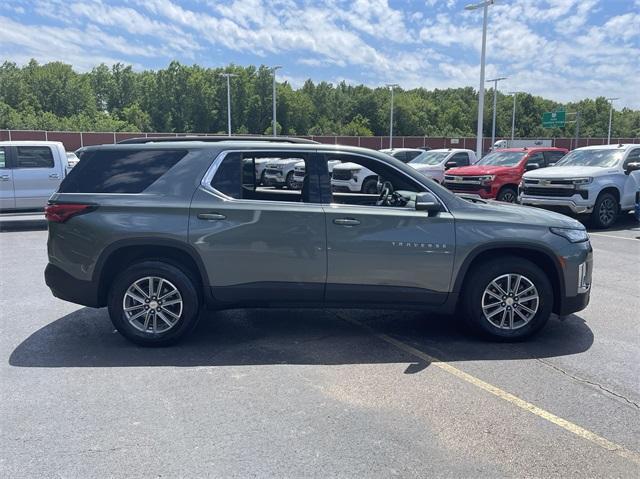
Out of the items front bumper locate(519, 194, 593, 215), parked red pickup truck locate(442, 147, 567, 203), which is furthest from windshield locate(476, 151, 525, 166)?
front bumper locate(519, 194, 593, 215)

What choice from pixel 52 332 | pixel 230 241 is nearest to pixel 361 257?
pixel 230 241

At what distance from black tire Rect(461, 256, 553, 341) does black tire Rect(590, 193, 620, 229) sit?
329 inches

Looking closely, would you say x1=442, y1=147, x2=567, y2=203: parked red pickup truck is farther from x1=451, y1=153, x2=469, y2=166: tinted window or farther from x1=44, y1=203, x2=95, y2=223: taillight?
x1=44, y1=203, x2=95, y2=223: taillight

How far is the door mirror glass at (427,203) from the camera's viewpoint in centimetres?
485

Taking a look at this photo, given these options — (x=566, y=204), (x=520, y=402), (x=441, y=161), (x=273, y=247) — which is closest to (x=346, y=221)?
(x=273, y=247)

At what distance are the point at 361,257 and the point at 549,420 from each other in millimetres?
1945

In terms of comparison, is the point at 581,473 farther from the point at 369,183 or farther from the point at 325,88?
the point at 325,88

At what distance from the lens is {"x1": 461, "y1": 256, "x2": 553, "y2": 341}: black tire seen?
4.96m

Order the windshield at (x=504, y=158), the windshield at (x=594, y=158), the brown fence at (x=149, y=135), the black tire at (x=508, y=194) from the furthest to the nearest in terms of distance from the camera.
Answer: the brown fence at (x=149, y=135), the windshield at (x=504, y=158), the black tire at (x=508, y=194), the windshield at (x=594, y=158)

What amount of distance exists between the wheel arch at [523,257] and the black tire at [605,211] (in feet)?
26.9

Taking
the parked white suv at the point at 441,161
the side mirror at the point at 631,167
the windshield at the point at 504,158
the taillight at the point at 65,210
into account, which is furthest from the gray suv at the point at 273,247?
the parked white suv at the point at 441,161

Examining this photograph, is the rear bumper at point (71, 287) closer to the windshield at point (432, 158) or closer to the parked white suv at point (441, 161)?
the parked white suv at point (441, 161)

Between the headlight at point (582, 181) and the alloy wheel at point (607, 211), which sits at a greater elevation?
the headlight at point (582, 181)

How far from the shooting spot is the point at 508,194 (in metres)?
15.1
